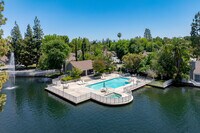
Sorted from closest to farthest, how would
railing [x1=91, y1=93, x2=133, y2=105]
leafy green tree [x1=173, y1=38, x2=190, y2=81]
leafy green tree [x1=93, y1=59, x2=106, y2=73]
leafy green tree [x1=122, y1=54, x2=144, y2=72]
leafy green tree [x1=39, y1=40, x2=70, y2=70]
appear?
railing [x1=91, y1=93, x2=133, y2=105], leafy green tree [x1=173, y1=38, x2=190, y2=81], leafy green tree [x1=93, y1=59, x2=106, y2=73], leafy green tree [x1=39, y1=40, x2=70, y2=70], leafy green tree [x1=122, y1=54, x2=144, y2=72]

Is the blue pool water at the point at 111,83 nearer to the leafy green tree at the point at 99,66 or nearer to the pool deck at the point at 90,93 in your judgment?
the pool deck at the point at 90,93

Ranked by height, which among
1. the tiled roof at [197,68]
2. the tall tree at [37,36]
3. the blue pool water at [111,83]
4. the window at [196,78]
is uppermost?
the tall tree at [37,36]

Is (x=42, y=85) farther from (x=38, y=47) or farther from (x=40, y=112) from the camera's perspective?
(x=38, y=47)

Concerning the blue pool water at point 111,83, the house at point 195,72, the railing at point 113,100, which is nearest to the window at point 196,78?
the house at point 195,72

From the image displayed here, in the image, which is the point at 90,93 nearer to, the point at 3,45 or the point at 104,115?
the point at 104,115

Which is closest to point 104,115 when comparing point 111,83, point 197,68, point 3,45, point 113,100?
point 113,100

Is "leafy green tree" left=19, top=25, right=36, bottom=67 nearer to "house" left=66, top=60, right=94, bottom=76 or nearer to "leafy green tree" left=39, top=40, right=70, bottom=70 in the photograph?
"leafy green tree" left=39, top=40, right=70, bottom=70

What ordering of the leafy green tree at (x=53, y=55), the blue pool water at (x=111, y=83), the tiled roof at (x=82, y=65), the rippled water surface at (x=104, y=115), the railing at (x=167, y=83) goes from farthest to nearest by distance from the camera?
the tiled roof at (x=82, y=65) → the leafy green tree at (x=53, y=55) → the blue pool water at (x=111, y=83) → the railing at (x=167, y=83) → the rippled water surface at (x=104, y=115)

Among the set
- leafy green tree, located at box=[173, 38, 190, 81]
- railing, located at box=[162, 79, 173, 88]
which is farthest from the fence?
leafy green tree, located at box=[173, 38, 190, 81]
